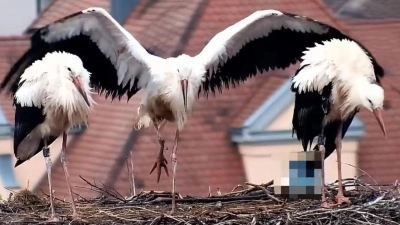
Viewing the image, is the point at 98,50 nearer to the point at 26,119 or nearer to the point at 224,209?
the point at 26,119

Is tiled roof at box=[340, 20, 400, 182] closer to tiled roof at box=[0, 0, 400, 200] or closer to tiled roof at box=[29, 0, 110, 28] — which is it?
tiled roof at box=[0, 0, 400, 200]

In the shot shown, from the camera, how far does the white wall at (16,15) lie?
19.3 feet

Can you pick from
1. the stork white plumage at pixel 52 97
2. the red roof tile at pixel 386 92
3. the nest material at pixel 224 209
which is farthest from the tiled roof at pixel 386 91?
the stork white plumage at pixel 52 97

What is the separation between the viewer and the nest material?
3.87 meters

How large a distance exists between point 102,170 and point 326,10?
148cm

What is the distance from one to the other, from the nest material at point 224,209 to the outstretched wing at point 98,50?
49cm

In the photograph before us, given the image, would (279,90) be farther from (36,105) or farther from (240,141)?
(36,105)

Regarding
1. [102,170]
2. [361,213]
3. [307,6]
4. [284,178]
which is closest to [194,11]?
[307,6]

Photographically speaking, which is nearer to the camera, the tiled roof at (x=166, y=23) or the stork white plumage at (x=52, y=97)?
the stork white plumage at (x=52, y=97)

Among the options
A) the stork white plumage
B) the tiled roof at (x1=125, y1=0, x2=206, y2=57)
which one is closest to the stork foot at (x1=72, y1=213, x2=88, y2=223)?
the stork white plumage

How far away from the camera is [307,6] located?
592 centimetres

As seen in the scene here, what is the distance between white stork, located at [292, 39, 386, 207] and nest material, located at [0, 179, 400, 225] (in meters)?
0.20

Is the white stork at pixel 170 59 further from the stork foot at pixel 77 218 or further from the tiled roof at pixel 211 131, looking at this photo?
the tiled roof at pixel 211 131

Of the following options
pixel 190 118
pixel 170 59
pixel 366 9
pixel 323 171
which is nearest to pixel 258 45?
pixel 170 59
